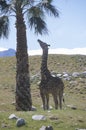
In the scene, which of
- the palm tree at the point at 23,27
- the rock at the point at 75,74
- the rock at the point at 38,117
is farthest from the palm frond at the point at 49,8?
the rock at the point at 75,74

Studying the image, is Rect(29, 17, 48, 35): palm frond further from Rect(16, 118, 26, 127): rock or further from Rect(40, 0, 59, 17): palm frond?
Rect(16, 118, 26, 127): rock

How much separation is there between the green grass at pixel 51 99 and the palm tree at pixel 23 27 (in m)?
1.04

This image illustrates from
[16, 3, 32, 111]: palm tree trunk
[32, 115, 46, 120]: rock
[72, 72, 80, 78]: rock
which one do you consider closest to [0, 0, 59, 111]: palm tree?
[16, 3, 32, 111]: palm tree trunk

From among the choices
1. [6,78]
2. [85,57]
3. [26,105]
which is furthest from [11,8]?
[85,57]

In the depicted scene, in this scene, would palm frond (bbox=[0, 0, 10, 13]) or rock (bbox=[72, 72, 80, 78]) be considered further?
rock (bbox=[72, 72, 80, 78])

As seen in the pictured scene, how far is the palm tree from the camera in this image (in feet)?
76.1

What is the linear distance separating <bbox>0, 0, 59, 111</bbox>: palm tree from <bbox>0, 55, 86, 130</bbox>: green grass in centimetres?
104

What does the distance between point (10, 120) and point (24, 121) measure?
606 millimetres

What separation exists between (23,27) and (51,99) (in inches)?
332

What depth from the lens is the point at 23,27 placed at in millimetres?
23906

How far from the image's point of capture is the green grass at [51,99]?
49.1 feet

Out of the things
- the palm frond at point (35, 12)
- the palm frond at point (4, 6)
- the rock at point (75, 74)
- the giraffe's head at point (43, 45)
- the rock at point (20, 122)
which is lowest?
the rock at point (75, 74)

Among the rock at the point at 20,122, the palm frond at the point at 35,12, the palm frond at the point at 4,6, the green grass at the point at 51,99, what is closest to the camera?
the rock at the point at 20,122

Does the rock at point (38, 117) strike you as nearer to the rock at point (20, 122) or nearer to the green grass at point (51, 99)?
the green grass at point (51, 99)
